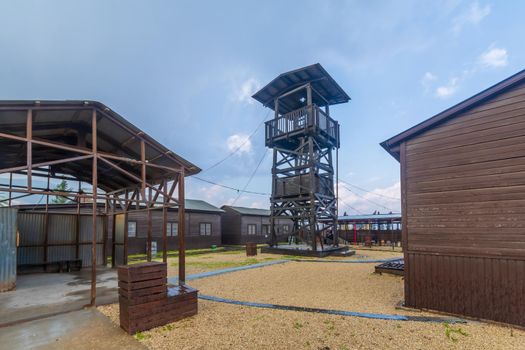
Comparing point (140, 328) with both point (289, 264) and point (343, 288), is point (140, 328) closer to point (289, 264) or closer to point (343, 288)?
point (343, 288)

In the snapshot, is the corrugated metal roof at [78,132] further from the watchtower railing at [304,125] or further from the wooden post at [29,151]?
the watchtower railing at [304,125]

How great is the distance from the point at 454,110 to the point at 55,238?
50.5ft

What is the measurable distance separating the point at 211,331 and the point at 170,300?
1125mm

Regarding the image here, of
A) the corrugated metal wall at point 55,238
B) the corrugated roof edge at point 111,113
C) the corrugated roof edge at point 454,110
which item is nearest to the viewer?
the corrugated roof edge at point 454,110

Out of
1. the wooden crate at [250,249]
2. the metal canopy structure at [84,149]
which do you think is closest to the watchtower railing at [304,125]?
the wooden crate at [250,249]

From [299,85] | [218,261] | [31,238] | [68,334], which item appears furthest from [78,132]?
[299,85]

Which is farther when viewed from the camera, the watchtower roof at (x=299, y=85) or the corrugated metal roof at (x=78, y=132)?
the watchtower roof at (x=299, y=85)

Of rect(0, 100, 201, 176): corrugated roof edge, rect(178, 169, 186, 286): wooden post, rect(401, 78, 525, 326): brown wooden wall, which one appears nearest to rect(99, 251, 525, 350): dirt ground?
rect(401, 78, 525, 326): brown wooden wall

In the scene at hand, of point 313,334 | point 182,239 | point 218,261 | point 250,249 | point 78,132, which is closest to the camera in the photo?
point 313,334

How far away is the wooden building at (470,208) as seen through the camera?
18.6ft

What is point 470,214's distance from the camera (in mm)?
6141

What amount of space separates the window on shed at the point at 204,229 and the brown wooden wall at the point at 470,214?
67.6ft

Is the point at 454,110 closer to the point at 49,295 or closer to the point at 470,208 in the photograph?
the point at 470,208

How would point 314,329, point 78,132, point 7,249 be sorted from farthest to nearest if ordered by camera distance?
point 78,132, point 7,249, point 314,329
